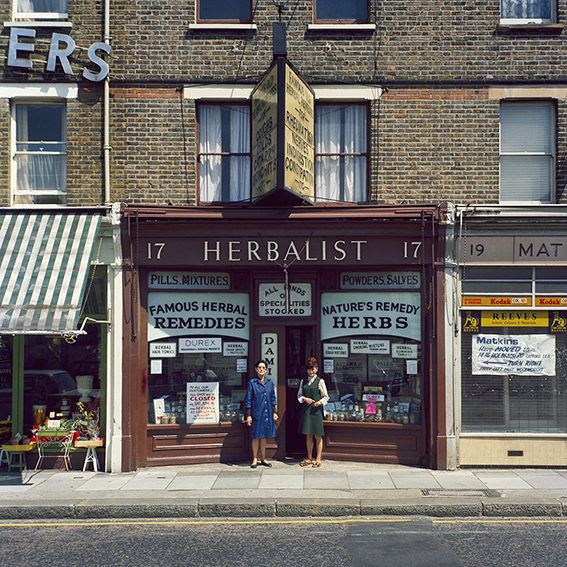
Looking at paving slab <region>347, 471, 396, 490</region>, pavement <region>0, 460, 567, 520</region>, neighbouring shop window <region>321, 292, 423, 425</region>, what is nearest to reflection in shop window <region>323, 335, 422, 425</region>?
neighbouring shop window <region>321, 292, 423, 425</region>

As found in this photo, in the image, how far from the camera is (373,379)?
10.3 meters

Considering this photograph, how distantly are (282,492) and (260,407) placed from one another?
1.80m

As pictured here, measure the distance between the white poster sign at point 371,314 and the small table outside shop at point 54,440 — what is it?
15.7 ft

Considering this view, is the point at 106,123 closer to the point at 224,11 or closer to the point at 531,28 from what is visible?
the point at 224,11

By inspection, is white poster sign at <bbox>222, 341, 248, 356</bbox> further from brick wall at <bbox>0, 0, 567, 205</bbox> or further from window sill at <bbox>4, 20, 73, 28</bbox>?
window sill at <bbox>4, 20, 73, 28</bbox>

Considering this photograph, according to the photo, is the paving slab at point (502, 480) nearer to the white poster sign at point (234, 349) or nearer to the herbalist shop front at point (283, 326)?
the herbalist shop front at point (283, 326)

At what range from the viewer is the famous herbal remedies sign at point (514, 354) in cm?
1011

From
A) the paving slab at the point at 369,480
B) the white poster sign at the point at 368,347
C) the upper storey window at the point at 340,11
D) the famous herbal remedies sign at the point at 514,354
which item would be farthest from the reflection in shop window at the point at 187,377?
the upper storey window at the point at 340,11

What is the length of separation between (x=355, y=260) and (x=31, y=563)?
6.44 meters

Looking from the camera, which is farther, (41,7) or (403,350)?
(41,7)

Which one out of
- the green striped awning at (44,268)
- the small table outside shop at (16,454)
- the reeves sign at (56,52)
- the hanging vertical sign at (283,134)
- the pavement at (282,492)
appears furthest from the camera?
the reeves sign at (56,52)

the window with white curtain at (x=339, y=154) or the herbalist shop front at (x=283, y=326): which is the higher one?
the window with white curtain at (x=339, y=154)

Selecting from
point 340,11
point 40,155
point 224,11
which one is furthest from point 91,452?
point 340,11

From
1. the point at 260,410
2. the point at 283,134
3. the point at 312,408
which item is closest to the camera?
the point at 283,134
